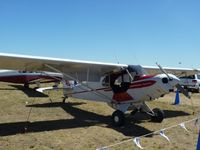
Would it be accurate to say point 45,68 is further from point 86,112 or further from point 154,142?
point 154,142

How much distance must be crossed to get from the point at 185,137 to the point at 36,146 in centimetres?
472

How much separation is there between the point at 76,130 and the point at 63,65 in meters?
3.21

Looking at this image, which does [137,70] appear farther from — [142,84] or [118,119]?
[118,119]

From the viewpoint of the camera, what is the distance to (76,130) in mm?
10227

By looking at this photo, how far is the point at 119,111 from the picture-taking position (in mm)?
11625

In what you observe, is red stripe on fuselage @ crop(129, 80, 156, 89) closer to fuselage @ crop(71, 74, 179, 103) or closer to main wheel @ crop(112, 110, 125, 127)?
fuselage @ crop(71, 74, 179, 103)

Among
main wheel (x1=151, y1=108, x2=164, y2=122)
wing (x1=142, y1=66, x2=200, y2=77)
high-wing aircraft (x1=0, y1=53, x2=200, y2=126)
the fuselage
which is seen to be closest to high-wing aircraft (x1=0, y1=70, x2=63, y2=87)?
wing (x1=142, y1=66, x2=200, y2=77)

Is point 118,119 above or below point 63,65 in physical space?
below

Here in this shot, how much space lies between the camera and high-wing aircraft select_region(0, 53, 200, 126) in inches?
429

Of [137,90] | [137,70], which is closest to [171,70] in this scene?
[137,70]

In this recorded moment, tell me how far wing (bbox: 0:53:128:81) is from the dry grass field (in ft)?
6.29

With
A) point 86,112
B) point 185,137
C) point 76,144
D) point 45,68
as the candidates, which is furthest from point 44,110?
point 185,137

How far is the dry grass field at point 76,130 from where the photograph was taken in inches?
330

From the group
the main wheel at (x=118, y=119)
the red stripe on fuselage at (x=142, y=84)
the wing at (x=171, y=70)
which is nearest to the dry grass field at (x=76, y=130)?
the main wheel at (x=118, y=119)
